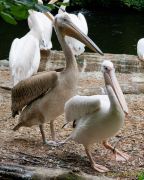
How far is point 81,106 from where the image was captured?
3867 mm

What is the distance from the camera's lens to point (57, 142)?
15.0 feet

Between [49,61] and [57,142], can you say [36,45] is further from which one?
[57,142]

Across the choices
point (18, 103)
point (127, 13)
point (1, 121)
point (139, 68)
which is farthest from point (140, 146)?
point (127, 13)

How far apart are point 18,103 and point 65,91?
1.78 ft

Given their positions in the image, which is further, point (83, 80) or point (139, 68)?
point (139, 68)

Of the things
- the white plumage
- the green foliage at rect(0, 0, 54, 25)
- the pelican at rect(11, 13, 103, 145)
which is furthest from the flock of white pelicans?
the white plumage

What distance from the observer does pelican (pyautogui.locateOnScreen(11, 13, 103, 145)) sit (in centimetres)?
432

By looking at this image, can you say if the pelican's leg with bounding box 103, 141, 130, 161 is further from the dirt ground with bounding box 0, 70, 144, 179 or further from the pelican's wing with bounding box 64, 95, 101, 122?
the pelican's wing with bounding box 64, 95, 101, 122

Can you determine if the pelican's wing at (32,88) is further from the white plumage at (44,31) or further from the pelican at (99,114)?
the white plumage at (44,31)

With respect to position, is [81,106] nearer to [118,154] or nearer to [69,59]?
[118,154]

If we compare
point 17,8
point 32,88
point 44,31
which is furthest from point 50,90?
point 44,31

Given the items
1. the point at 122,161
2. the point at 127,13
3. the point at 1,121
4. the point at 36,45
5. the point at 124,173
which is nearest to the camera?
the point at 124,173

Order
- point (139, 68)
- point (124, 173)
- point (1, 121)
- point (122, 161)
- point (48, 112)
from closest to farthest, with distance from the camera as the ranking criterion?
point (124, 173)
point (122, 161)
point (48, 112)
point (1, 121)
point (139, 68)

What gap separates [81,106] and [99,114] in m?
0.17
